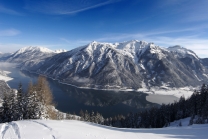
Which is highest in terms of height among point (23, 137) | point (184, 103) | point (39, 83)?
point (39, 83)

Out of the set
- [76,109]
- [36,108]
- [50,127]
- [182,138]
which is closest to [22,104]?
[36,108]

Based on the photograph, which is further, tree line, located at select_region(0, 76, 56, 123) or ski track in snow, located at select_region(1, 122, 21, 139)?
tree line, located at select_region(0, 76, 56, 123)

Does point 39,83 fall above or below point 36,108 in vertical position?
above

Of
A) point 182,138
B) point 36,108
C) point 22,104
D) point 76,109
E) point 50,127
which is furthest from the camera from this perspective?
point 76,109

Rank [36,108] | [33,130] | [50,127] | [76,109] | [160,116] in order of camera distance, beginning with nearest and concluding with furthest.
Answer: [33,130] → [50,127] → [36,108] → [160,116] → [76,109]

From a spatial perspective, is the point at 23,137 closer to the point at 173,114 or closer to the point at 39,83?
the point at 39,83

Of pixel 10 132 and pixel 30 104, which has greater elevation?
pixel 30 104

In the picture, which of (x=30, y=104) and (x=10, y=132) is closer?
(x=10, y=132)

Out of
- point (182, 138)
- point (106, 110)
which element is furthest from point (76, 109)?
point (182, 138)

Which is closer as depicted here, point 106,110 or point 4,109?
point 4,109

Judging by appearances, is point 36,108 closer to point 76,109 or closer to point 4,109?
point 4,109

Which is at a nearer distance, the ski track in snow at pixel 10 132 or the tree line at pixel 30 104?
the ski track in snow at pixel 10 132
